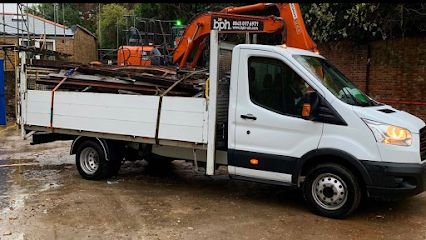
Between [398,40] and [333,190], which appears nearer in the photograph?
[333,190]

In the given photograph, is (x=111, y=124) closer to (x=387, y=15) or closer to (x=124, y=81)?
(x=124, y=81)

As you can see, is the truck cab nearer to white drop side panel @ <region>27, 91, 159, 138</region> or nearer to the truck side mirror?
the truck side mirror

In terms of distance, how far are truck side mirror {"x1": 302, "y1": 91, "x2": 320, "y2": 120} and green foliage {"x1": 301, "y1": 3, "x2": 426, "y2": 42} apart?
6860 mm

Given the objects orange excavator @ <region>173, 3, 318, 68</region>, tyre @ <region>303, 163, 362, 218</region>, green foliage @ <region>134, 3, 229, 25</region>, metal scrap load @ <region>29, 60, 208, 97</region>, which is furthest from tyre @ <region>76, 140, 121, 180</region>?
green foliage @ <region>134, 3, 229, 25</region>

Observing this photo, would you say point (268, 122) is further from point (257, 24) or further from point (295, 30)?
point (295, 30)

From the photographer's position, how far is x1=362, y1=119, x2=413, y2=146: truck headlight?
5910 mm

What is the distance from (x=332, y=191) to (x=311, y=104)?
44.7 inches

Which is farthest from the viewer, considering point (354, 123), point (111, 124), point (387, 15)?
point (387, 15)

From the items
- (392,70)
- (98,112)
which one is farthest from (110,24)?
(98,112)

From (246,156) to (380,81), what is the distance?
8.74m

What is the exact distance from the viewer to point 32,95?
865 cm

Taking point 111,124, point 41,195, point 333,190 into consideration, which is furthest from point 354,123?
point 41,195

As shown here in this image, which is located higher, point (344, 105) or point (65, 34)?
point (65, 34)

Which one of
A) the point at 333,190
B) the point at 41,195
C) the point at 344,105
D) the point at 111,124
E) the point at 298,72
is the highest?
the point at 298,72
